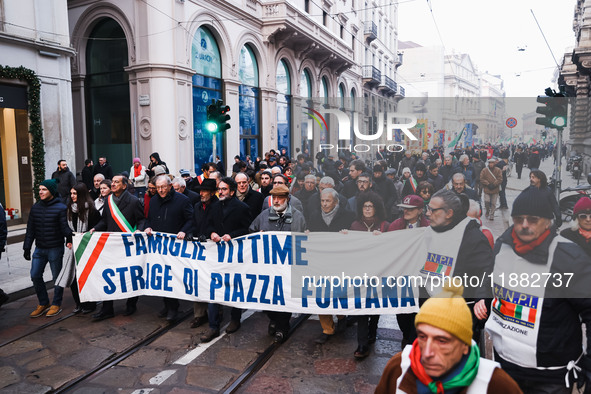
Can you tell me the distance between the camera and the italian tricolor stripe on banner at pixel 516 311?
2.88 metres

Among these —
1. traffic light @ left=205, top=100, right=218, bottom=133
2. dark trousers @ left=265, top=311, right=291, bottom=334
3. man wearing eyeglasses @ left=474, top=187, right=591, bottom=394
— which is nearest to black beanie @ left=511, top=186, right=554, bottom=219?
man wearing eyeglasses @ left=474, top=187, right=591, bottom=394

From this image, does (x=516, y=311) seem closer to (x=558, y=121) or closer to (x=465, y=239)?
(x=465, y=239)

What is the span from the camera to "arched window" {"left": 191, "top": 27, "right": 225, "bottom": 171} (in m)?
17.1

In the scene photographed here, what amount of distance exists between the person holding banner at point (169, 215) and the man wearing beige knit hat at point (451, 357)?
4455 millimetres

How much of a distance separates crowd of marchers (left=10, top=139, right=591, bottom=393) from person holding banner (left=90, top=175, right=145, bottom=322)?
2cm

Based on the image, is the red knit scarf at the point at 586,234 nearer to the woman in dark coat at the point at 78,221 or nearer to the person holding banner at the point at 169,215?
the person holding banner at the point at 169,215

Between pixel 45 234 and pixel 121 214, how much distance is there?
981 millimetres

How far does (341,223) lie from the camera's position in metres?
5.58

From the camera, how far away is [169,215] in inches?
238

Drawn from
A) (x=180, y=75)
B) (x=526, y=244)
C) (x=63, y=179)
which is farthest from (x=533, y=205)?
(x=180, y=75)

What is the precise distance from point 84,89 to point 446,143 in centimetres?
1536

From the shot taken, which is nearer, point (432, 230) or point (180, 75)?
point (432, 230)

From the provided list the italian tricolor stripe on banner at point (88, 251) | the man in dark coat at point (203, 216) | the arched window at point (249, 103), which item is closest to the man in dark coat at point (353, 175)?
the man in dark coat at point (203, 216)

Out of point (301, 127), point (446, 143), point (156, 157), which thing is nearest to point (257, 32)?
point (301, 127)
